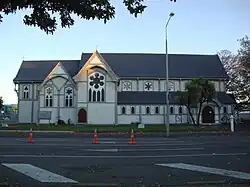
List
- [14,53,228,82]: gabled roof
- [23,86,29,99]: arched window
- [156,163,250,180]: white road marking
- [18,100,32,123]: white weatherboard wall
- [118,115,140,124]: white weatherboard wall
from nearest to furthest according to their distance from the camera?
1. [156,163,250,180]: white road marking
2. [118,115,140,124]: white weatherboard wall
3. [18,100,32,123]: white weatherboard wall
4. [23,86,29,99]: arched window
5. [14,53,228,82]: gabled roof

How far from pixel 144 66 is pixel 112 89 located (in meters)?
10.3

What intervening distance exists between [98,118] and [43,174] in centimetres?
4493

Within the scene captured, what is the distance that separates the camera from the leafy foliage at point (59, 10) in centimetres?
650

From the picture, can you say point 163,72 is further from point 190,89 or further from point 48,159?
point 48,159

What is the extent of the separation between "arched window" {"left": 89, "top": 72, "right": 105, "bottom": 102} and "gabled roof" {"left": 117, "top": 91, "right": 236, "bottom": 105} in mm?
3442

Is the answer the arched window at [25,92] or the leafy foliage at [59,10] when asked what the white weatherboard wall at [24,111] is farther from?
the leafy foliage at [59,10]

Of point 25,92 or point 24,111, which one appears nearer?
point 24,111

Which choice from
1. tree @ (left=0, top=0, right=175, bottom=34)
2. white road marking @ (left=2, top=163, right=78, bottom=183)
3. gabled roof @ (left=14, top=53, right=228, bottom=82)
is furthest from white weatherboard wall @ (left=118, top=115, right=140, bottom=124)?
tree @ (left=0, top=0, right=175, bottom=34)

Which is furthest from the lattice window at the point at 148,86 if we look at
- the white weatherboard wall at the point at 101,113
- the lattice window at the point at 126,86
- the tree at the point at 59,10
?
the tree at the point at 59,10

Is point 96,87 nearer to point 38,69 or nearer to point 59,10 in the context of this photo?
point 38,69

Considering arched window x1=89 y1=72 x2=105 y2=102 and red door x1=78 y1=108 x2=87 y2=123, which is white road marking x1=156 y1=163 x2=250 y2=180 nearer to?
arched window x1=89 y1=72 x2=105 y2=102

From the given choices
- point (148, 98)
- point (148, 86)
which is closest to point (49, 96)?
point (148, 98)

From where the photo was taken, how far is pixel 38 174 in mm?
9500

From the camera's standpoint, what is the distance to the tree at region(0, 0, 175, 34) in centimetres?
650
